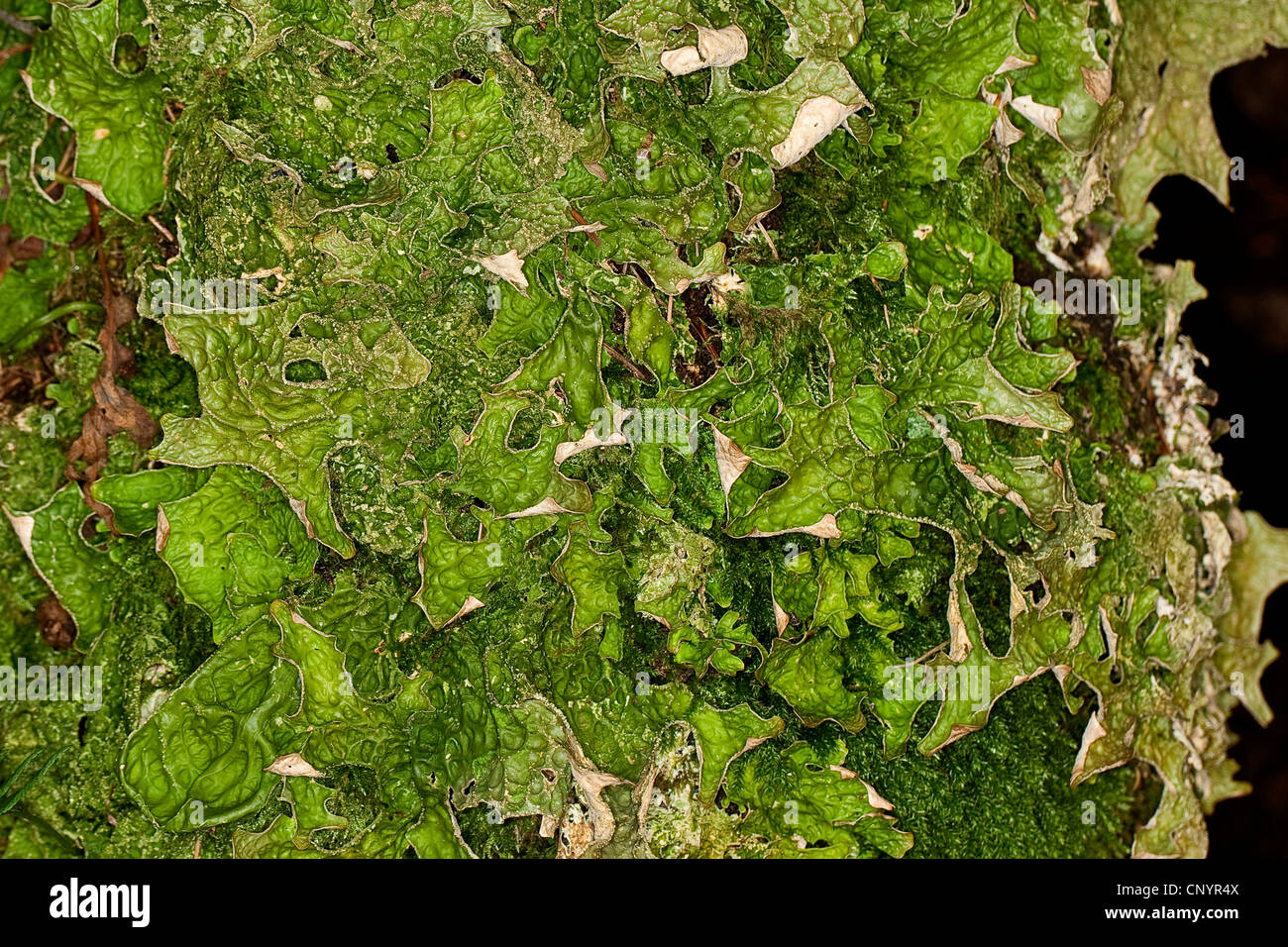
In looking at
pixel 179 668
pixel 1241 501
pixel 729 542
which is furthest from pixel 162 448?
pixel 1241 501

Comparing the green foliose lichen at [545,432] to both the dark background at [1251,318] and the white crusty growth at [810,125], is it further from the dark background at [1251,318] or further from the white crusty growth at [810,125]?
the dark background at [1251,318]

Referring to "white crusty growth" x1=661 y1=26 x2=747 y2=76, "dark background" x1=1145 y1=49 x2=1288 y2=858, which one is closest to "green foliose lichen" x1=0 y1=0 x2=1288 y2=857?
"white crusty growth" x1=661 y1=26 x2=747 y2=76

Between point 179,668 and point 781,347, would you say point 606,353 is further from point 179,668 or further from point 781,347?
point 179,668

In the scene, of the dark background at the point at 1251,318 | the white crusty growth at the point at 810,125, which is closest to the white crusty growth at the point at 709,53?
the white crusty growth at the point at 810,125

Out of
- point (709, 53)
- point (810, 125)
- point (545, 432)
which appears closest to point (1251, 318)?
point (810, 125)

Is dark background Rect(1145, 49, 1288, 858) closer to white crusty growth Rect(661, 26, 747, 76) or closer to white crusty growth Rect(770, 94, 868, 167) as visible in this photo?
white crusty growth Rect(770, 94, 868, 167)

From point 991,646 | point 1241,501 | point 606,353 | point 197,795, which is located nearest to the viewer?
point 197,795

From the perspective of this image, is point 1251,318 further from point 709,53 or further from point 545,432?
point 545,432

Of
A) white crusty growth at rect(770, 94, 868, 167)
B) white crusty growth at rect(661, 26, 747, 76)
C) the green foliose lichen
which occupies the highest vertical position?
white crusty growth at rect(661, 26, 747, 76)
